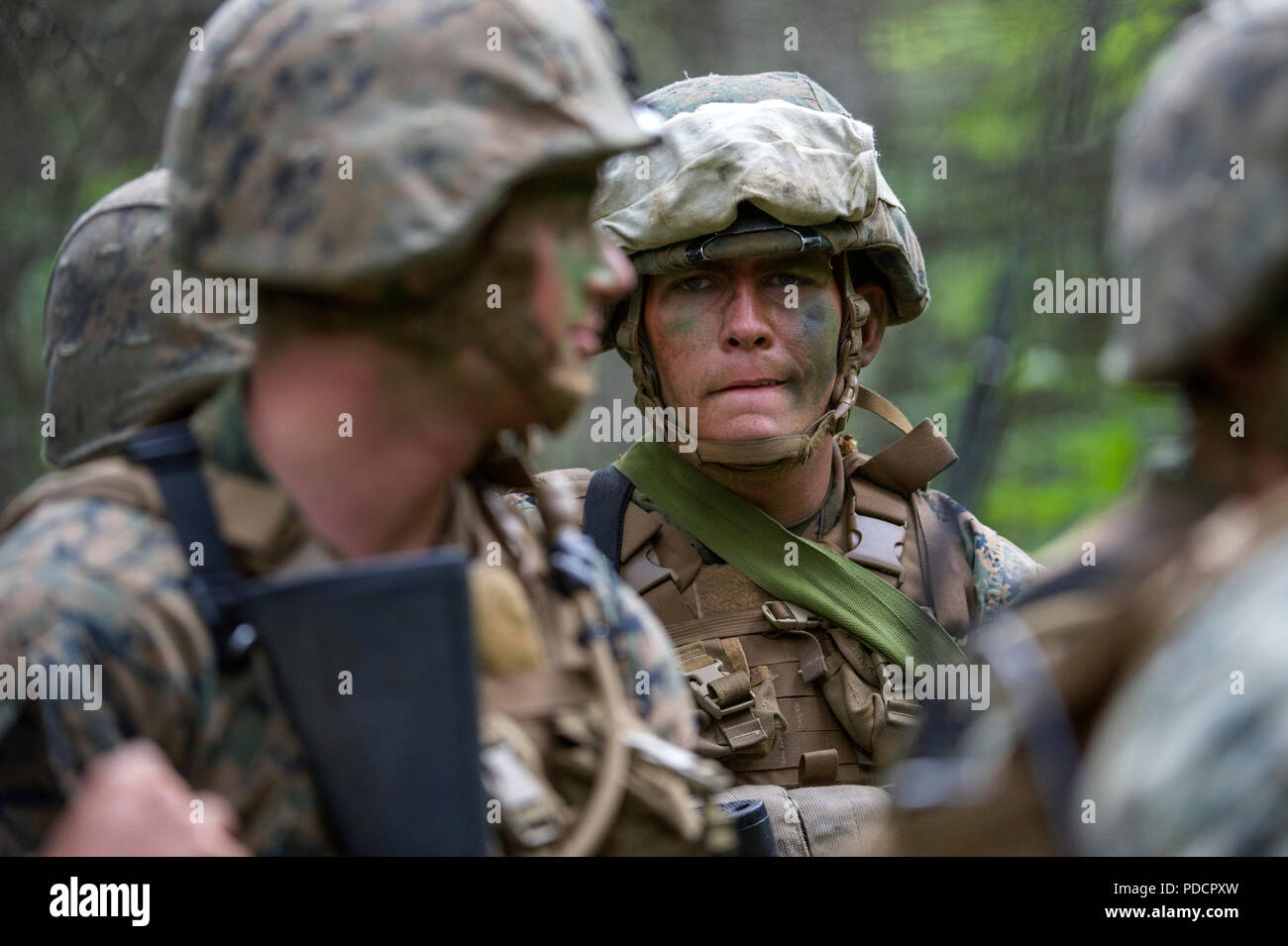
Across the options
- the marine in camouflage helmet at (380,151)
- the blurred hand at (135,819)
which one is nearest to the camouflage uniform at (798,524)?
the marine in camouflage helmet at (380,151)

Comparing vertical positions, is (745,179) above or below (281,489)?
above

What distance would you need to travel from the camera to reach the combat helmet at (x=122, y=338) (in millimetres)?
2939

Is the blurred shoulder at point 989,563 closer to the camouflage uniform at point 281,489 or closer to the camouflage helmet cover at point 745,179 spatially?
the camouflage helmet cover at point 745,179

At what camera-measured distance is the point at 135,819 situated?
1901mm

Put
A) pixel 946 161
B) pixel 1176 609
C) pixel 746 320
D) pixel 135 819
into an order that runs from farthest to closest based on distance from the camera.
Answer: pixel 946 161, pixel 746 320, pixel 135 819, pixel 1176 609

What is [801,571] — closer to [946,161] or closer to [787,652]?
[787,652]

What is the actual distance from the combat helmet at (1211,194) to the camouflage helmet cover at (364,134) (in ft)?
2.84

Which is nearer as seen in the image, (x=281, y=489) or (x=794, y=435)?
(x=281, y=489)

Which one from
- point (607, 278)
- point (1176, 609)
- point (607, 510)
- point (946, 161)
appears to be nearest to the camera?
point (1176, 609)

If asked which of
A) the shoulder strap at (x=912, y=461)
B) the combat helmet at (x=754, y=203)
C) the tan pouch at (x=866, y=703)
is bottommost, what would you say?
the tan pouch at (x=866, y=703)

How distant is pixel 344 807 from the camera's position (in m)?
2.14

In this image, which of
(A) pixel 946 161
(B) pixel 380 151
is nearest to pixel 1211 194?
(B) pixel 380 151

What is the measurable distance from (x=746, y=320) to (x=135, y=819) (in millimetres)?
2734

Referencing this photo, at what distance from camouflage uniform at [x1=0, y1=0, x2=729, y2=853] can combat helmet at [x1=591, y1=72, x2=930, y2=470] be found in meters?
1.80
